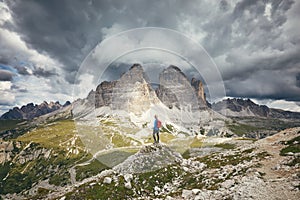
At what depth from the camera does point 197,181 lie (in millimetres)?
28172

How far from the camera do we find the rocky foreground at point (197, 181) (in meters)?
19.3

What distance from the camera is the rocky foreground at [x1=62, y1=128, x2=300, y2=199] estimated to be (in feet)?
63.2

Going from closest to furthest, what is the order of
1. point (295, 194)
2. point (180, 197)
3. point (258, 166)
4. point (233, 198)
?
point (295, 194), point (233, 198), point (180, 197), point (258, 166)

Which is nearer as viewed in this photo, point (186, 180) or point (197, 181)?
point (197, 181)

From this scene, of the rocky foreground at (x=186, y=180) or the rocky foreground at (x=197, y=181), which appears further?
the rocky foreground at (x=186, y=180)

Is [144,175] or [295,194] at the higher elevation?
[295,194]

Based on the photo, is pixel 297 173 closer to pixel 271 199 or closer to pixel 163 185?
pixel 271 199

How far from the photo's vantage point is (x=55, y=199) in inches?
1026

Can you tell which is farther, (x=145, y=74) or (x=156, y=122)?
(x=156, y=122)

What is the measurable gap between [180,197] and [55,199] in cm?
1640

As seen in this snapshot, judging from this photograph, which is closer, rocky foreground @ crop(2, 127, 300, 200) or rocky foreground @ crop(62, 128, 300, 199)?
rocky foreground @ crop(62, 128, 300, 199)

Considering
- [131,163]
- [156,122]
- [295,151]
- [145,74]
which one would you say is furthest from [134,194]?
[295,151]

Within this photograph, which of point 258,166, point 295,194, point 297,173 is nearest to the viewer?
point 295,194

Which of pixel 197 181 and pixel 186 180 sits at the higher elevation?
pixel 197 181
